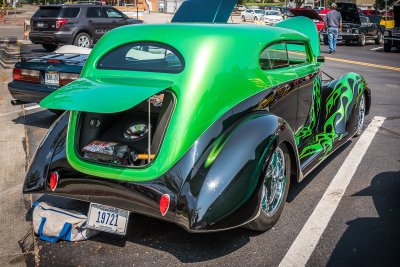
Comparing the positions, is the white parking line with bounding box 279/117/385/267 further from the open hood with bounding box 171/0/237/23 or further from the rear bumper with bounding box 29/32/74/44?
the rear bumper with bounding box 29/32/74/44

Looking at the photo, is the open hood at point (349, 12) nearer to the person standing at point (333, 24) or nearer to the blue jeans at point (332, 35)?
the person standing at point (333, 24)

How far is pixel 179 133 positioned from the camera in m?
3.08

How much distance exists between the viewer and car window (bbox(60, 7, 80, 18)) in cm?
1521

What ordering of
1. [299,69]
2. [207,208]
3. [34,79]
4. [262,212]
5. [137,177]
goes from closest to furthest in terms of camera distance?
1. [207,208]
2. [137,177]
3. [262,212]
4. [299,69]
5. [34,79]

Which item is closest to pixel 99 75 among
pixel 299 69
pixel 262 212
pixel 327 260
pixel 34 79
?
pixel 262 212

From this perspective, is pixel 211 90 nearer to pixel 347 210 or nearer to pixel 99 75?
pixel 99 75

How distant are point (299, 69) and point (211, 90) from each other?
5.19 ft

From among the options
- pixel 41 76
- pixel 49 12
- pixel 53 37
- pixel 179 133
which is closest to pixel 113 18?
pixel 49 12

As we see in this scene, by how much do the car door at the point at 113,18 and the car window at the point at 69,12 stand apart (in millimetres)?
1233

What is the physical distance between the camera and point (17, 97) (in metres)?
6.51

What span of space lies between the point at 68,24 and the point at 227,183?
45.6 ft

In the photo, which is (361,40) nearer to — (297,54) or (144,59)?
(297,54)

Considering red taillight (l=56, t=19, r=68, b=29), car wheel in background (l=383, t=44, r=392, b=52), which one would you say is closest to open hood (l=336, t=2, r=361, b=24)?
car wheel in background (l=383, t=44, r=392, b=52)

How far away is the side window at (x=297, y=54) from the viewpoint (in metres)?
4.48
